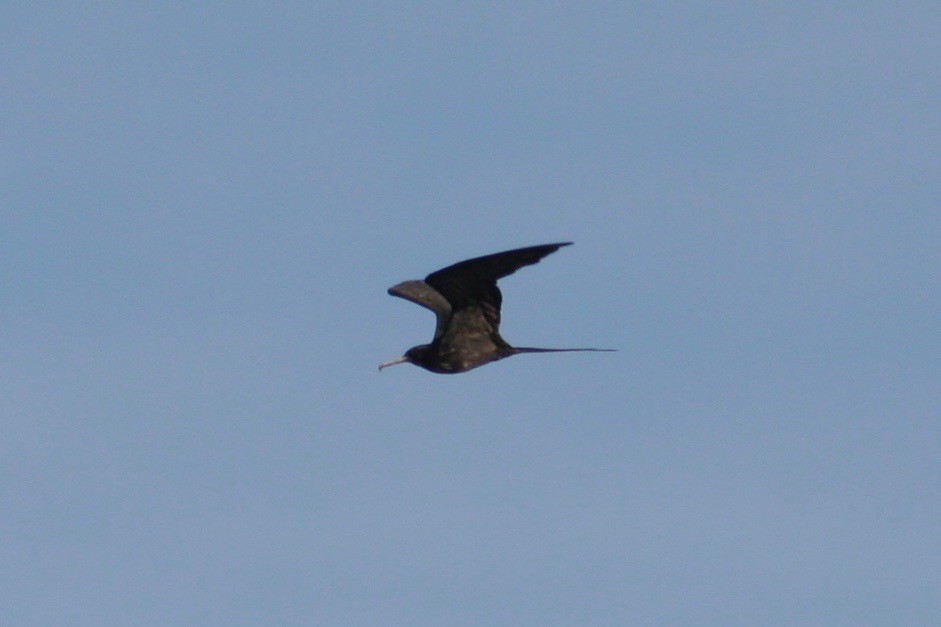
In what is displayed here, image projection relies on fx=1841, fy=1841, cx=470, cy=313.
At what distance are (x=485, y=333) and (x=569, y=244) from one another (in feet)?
11.7

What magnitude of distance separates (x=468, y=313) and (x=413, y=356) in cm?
164

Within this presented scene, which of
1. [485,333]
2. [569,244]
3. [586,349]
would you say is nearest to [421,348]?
[485,333]

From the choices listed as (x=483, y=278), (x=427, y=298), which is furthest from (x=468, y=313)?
(x=427, y=298)

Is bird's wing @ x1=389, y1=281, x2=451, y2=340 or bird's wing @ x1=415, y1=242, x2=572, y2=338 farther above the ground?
bird's wing @ x1=389, y1=281, x2=451, y2=340

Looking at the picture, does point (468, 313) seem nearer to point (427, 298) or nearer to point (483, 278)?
point (483, 278)

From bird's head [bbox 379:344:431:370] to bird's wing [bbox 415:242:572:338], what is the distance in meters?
0.64

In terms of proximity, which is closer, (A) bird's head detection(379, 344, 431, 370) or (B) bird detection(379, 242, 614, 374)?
(B) bird detection(379, 242, 614, 374)

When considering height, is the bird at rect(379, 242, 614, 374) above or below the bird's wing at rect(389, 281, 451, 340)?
below

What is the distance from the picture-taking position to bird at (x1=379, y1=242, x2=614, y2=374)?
20016 millimetres

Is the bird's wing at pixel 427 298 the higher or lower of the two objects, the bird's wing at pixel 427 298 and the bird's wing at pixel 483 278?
the higher

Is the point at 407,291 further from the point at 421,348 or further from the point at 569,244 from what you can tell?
the point at 569,244

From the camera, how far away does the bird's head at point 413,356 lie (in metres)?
22.8

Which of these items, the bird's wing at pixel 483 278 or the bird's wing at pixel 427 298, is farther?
the bird's wing at pixel 427 298

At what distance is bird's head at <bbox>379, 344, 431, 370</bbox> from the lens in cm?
2278
